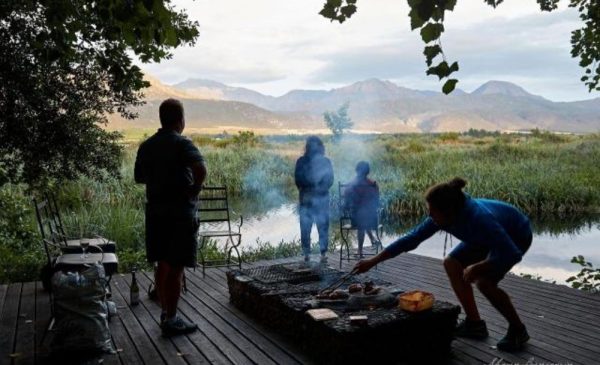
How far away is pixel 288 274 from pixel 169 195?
1352mm

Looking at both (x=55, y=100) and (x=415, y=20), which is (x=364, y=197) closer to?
(x=55, y=100)

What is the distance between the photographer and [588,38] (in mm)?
5453

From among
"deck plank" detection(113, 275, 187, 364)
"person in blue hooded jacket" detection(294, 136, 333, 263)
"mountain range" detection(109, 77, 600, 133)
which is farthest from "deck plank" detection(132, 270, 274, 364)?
"mountain range" detection(109, 77, 600, 133)

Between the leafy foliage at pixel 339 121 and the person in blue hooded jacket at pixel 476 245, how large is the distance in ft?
86.5

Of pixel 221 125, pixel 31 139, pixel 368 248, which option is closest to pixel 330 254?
pixel 368 248

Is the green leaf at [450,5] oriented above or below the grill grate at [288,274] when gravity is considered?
above

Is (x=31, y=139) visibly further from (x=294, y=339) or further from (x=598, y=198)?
(x=598, y=198)

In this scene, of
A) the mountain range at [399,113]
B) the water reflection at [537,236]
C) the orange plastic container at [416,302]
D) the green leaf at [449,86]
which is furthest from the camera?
the mountain range at [399,113]

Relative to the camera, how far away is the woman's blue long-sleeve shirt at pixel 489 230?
10.1 ft

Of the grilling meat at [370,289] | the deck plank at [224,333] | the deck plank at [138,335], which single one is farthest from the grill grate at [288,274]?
the deck plank at [138,335]

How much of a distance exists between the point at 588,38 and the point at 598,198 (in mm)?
8623

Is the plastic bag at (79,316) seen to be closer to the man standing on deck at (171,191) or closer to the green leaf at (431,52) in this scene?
the man standing on deck at (171,191)

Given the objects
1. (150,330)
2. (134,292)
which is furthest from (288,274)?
(134,292)

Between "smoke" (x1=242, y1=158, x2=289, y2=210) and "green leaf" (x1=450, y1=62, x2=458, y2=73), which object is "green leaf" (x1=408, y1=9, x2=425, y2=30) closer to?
"green leaf" (x1=450, y1=62, x2=458, y2=73)
